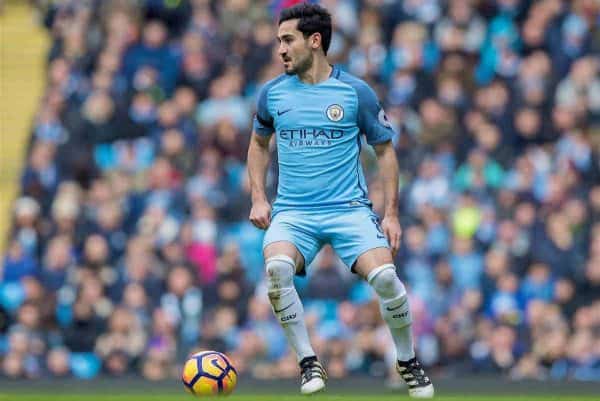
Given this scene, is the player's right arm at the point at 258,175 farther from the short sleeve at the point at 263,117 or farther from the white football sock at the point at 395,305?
the white football sock at the point at 395,305

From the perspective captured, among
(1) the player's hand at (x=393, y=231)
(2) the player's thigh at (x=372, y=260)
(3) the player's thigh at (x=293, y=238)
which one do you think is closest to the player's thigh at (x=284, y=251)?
(3) the player's thigh at (x=293, y=238)

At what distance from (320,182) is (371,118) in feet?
1.74

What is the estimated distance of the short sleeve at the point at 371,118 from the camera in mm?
9531

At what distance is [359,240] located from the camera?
951 cm

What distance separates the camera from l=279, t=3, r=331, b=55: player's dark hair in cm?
947

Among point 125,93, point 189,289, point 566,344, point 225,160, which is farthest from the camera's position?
point 125,93

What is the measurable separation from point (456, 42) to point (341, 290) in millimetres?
3982

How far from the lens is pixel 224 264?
16594mm

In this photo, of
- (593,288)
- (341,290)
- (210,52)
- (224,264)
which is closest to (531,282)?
(593,288)

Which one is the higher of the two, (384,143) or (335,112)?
(335,112)

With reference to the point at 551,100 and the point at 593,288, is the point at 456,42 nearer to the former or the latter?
the point at 551,100

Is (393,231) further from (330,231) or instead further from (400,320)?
(400,320)

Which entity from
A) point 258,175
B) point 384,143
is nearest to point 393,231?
point 384,143

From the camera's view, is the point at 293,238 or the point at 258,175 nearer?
the point at 293,238
